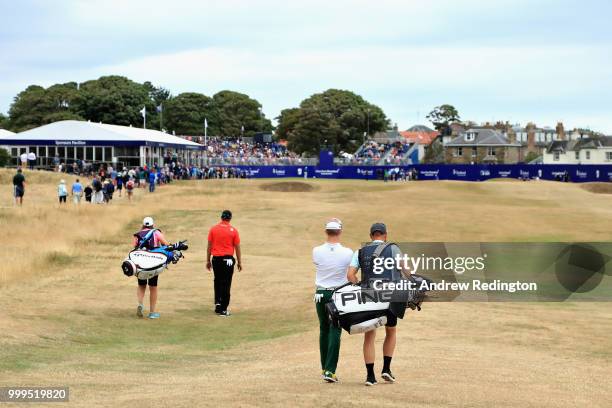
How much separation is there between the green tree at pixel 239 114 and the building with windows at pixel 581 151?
204ft

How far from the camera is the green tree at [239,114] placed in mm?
177000

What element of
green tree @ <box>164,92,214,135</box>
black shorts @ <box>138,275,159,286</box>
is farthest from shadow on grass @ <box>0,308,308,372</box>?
green tree @ <box>164,92,214,135</box>

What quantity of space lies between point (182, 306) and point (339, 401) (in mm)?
11966

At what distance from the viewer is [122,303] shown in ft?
70.3

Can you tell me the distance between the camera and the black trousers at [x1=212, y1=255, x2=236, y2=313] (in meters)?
19.1

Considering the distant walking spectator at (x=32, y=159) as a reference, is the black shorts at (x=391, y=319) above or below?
above

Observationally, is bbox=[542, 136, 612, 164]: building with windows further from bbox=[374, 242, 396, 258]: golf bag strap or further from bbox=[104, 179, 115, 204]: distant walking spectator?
bbox=[374, 242, 396, 258]: golf bag strap

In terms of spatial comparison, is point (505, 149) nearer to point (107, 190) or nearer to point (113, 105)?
point (113, 105)

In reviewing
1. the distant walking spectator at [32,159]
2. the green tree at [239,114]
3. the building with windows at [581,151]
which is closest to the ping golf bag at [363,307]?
the distant walking spectator at [32,159]

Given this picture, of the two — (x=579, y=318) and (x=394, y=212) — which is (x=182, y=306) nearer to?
(x=579, y=318)

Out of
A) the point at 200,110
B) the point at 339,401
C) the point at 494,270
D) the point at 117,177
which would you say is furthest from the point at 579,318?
the point at 200,110

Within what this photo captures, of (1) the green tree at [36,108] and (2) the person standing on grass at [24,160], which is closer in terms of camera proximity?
(2) the person standing on grass at [24,160]

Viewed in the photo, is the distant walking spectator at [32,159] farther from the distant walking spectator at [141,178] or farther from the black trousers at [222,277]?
the black trousers at [222,277]

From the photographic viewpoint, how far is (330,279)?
11.4m
